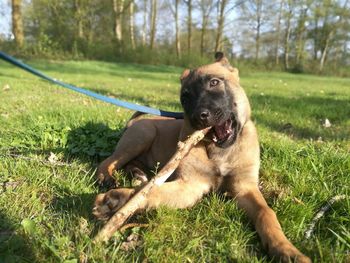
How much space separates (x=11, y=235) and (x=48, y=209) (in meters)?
0.45

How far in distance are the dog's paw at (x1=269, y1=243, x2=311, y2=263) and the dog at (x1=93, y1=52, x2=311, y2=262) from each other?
0.08 m

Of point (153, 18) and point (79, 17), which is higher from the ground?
point (153, 18)

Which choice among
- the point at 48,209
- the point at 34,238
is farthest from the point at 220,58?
the point at 34,238

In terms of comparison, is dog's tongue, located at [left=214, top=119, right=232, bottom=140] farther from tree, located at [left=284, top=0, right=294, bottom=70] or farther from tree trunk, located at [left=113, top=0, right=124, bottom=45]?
tree, located at [left=284, top=0, right=294, bottom=70]

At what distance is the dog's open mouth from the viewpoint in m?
3.16

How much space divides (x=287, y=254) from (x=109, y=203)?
1.18m

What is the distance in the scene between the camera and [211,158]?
3164 millimetres

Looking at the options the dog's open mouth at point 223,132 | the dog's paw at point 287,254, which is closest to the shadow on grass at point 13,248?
the dog's paw at point 287,254

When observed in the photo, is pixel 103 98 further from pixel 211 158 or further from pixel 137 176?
pixel 211 158

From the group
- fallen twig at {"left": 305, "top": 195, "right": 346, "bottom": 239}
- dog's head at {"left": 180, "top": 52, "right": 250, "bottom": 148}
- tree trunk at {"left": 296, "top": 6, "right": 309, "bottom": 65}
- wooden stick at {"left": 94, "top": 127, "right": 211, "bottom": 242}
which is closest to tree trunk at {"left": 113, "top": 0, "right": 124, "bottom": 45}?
tree trunk at {"left": 296, "top": 6, "right": 309, "bottom": 65}

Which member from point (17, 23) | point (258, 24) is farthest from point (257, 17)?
point (17, 23)

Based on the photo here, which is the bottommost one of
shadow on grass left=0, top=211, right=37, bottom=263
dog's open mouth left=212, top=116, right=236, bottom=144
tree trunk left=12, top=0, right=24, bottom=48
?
shadow on grass left=0, top=211, right=37, bottom=263

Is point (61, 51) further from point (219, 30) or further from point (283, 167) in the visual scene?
point (283, 167)

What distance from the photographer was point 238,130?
3256 millimetres
